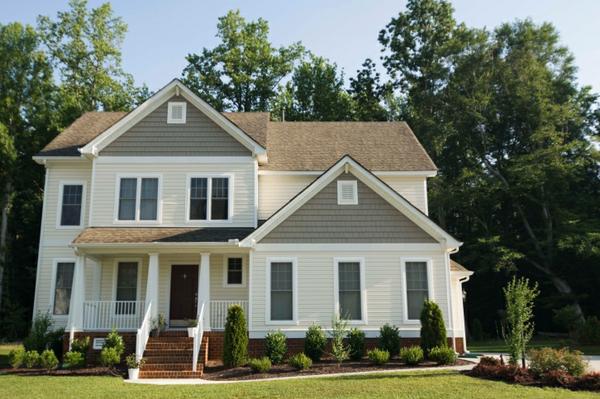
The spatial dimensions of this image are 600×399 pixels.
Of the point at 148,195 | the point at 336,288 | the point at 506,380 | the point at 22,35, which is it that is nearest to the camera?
the point at 506,380

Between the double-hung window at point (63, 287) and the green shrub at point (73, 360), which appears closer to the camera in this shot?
the green shrub at point (73, 360)

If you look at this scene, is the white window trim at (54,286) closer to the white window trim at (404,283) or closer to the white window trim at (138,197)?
the white window trim at (138,197)

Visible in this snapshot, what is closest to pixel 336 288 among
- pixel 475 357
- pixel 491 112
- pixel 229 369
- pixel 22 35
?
pixel 229 369

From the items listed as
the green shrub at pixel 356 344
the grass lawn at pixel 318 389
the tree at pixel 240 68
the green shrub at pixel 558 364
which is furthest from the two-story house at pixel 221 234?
the tree at pixel 240 68

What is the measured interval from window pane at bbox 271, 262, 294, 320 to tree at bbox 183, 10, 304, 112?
23991 mm

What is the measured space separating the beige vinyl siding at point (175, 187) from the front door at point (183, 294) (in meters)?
1.68

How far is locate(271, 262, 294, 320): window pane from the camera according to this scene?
1636 centimetres

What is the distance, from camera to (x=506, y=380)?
A: 11.8 m

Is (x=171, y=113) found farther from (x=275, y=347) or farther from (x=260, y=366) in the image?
(x=260, y=366)

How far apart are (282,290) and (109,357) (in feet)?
17.8

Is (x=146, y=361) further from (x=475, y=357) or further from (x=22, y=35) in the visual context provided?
(x=22, y=35)

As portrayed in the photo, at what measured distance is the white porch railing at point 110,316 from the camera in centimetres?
1634

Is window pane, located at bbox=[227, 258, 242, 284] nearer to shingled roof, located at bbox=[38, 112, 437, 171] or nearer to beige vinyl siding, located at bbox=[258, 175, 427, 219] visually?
beige vinyl siding, located at bbox=[258, 175, 427, 219]

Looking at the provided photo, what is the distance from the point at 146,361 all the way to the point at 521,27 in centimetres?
3190
